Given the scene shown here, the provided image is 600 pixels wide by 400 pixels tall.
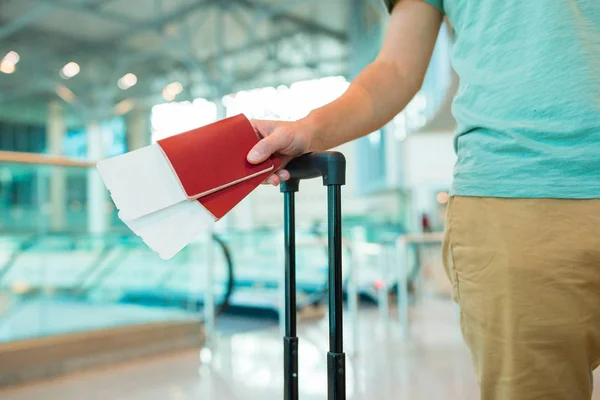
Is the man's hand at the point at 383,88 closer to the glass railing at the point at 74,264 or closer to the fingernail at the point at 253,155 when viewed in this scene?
the fingernail at the point at 253,155

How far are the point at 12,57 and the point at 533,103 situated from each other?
8.14 metres

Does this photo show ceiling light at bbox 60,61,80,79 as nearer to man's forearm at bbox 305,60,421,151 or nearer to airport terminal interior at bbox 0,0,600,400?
airport terminal interior at bbox 0,0,600,400

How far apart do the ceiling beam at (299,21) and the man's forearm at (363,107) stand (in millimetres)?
8148

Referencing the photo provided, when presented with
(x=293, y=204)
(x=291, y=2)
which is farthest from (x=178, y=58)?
(x=293, y=204)

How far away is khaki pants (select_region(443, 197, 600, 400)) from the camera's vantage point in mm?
645

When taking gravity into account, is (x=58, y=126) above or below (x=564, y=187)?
above

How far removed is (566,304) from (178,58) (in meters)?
9.03

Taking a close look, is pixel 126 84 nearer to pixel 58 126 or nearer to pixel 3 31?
pixel 58 126

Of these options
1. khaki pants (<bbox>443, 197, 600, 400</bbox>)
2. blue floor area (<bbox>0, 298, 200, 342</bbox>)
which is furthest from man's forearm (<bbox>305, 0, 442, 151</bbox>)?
blue floor area (<bbox>0, 298, 200, 342</bbox>)

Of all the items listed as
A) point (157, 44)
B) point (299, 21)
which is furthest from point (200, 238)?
point (299, 21)

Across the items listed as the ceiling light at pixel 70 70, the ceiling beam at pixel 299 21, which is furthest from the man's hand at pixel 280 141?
the ceiling light at pixel 70 70

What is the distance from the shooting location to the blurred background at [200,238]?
11.1 feet

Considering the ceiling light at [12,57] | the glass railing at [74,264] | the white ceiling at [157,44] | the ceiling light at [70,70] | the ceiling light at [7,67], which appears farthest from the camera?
the ceiling light at [70,70]

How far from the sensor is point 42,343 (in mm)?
3326
